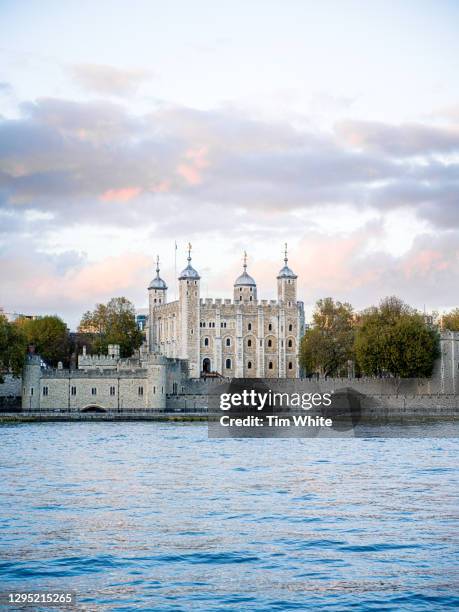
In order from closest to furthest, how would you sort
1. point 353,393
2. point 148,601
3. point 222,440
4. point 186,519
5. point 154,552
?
point 148,601
point 154,552
point 186,519
point 222,440
point 353,393

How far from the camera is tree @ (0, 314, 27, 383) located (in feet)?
236

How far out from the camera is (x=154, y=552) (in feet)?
78.2

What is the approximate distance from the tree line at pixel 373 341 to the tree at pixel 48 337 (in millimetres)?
20503

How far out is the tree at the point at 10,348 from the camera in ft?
236

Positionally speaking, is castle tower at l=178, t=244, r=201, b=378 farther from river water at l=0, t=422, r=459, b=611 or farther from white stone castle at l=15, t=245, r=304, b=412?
river water at l=0, t=422, r=459, b=611

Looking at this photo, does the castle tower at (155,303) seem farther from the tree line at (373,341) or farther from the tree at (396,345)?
the tree at (396,345)

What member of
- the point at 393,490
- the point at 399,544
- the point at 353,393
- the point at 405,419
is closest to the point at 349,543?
the point at 399,544

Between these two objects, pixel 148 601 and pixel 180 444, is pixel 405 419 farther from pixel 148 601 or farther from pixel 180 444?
pixel 148 601

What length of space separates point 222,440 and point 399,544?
33.8 m

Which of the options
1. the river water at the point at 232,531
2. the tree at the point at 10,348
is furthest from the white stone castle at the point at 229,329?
the river water at the point at 232,531

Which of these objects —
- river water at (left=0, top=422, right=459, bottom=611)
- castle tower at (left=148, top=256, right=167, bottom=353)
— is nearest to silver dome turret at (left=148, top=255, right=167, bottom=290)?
castle tower at (left=148, top=256, right=167, bottom=353)

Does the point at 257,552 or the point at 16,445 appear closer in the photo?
the point at 257,552

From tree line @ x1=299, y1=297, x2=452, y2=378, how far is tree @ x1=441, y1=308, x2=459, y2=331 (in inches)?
505

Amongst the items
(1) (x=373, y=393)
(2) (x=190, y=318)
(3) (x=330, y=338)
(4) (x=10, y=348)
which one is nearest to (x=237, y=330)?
(2) (x=190, y=318)
